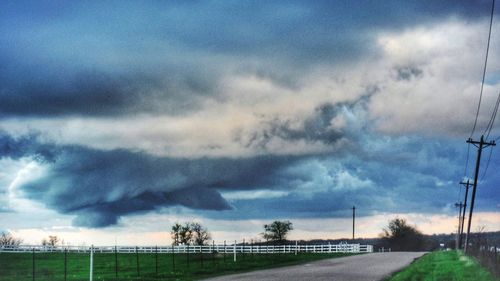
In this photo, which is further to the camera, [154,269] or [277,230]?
[277,230]

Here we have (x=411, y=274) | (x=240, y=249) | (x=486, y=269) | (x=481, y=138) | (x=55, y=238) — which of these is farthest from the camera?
(x=55, y=238)

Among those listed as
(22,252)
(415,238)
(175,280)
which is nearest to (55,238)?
(22,252)

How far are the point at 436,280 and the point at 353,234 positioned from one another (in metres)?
76.5

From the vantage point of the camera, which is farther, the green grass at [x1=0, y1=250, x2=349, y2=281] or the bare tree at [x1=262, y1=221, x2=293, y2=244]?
the bare tree at [x1=262, y1=221, x2=293, y2=244]

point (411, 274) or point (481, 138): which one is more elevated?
point (481, 138)

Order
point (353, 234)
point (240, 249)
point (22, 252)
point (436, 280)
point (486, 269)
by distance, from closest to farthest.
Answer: point (436, 280) < point (486, 269) < point (240, 249) < point (22, 252) < point (353, 234)

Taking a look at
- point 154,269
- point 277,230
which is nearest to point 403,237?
point 277,230

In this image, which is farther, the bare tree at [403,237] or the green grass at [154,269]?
the bare tree at [403,237]

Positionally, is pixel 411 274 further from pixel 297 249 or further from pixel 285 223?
pixel 285 223

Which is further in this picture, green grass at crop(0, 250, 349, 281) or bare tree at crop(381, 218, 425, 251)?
bare tree at crop(381, 218, 425, 251)

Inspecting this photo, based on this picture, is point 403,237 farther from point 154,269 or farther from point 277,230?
point 154,269

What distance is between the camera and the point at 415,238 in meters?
138

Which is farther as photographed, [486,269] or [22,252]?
[22,252]

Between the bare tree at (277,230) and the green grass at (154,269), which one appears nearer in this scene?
the green grass at (154,269)
